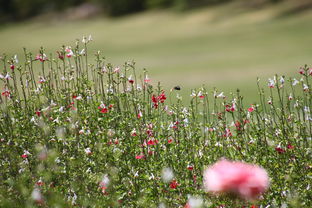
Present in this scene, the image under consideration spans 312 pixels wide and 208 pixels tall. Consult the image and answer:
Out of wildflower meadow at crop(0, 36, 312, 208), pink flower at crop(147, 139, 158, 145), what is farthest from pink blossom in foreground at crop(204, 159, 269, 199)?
pink flower at crop(147, 139, 158, 145)

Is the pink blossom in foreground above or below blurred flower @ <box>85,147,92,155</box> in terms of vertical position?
above

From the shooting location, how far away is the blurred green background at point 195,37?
18.1 meters

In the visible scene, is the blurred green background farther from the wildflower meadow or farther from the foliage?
the wildflower meadow

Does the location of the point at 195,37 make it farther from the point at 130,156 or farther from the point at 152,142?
the point at 152,142

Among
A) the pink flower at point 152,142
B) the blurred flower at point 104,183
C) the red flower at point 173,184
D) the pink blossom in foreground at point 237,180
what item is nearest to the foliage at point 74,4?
the pink flower at point 152,142

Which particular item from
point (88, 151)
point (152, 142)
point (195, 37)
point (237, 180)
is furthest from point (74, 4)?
point (237, 180)

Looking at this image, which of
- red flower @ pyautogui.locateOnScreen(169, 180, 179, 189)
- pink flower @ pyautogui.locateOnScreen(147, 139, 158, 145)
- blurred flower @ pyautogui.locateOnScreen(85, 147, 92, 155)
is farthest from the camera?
pink flower @ pyautogui.locateOnScreen(147, 139, 158, 145)

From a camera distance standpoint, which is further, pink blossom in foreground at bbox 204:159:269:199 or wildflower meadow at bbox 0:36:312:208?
wildflower meadow at bbox 0:36:312:208

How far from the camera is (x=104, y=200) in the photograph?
365 centimetres

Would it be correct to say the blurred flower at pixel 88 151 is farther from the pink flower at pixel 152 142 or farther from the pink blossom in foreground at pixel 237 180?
the pink blossom in foreground at pixel 237 180

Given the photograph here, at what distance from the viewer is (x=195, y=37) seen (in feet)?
97.5

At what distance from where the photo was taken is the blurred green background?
1811cm

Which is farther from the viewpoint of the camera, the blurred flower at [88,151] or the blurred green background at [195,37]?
the blurred green background at [195,37]

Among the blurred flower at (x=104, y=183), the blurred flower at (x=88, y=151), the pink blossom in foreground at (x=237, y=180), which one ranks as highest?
the pink blossom in foreground at (x=237, y=180)
